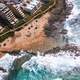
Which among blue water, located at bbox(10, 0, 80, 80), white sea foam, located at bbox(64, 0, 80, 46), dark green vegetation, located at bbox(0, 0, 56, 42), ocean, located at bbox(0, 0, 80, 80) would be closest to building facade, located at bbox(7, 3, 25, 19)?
dark green vegetation, located at bbox(0, 0, 56, 42)

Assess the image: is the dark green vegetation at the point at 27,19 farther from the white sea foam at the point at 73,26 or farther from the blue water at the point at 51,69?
the blue water at the point at 51,69

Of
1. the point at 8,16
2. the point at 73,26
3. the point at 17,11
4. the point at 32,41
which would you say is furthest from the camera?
the point at 17,11

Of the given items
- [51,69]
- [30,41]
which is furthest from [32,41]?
[51,69]

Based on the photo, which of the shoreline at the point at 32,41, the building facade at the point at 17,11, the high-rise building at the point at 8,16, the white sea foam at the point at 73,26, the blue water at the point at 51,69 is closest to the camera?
the blue water at the point at 51,69

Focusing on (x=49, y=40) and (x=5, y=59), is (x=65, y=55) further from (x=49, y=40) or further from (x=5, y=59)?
(x=5, y=59)

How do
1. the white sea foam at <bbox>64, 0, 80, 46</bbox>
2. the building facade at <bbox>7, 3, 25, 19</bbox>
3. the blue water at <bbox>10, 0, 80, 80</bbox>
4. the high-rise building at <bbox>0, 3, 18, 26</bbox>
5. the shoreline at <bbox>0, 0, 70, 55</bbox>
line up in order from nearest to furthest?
1. the blue water at <bbox>10, 0, 80, 80</bbox>
2. the shoreline at <bbox>0, 0, 70, 55</bbox>
3. the white sea foam at <bbox>64, 0, 80, 46</bbox>
4. the high-rise building at <bbox>0, 3, 18, 26</bbox>
5. the building facade at <bbox>7, 3, 25, 19</bbox>

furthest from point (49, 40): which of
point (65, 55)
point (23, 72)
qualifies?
point (23, 72)

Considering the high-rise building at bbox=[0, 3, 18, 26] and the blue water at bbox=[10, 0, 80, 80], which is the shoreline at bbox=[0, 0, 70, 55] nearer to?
the high-rise building at bbox=[0, 3, 18, 26]

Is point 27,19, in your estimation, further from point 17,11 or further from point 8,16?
point 8,16

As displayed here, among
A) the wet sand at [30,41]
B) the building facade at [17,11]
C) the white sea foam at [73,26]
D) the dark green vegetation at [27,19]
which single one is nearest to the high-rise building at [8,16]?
the dark green vegetation at [27,19]
